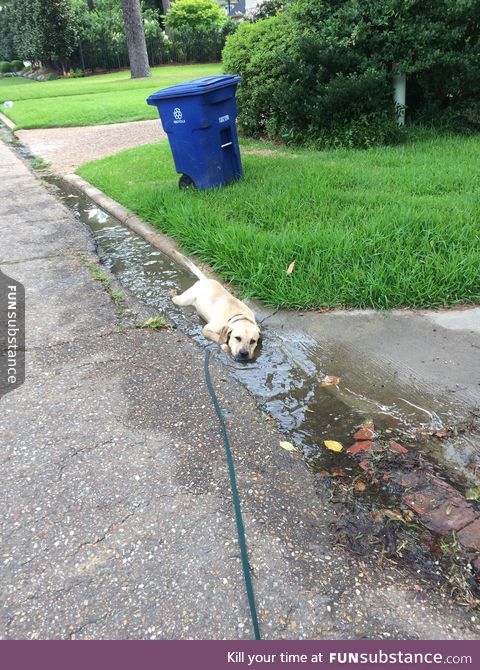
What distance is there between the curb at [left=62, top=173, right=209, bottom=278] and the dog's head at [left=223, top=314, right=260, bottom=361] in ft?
4.01

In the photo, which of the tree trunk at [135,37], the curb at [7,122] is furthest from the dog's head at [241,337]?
the tree trunk at [135,37]

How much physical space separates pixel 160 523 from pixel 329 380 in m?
1.40

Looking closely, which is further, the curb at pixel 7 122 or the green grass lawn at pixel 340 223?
the curb at pixel 7 122

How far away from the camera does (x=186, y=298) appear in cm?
412

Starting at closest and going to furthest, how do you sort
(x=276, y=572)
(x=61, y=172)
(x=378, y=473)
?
(x=276, y=572) → (x=378, y=473) → (x=61, y=172)

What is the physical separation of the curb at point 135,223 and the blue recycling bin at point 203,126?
0.87m

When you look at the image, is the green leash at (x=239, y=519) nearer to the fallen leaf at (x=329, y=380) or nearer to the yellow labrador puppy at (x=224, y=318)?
the yellow labrador puppy at (x=224, y=318)

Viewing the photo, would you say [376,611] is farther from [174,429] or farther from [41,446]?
[41,446]

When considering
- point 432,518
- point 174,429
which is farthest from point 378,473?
point 174,429

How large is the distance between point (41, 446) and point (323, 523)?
150 cm

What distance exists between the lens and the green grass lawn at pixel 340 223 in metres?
3.95

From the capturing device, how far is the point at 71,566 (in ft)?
6.64

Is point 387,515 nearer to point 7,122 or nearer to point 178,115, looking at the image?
point 178,115

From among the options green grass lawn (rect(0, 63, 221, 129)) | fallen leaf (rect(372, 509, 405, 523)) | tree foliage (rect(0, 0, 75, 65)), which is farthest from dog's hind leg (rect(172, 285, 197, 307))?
tree foliage (rect(0, 0, 75, 65))
